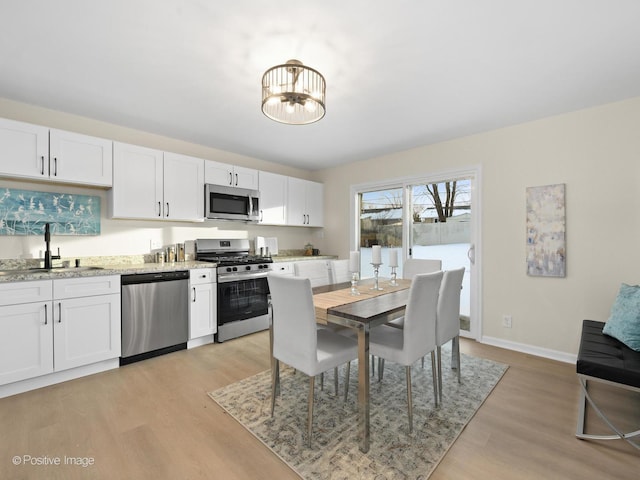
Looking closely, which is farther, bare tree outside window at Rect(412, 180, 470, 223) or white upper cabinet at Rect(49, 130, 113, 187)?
bare tree outside window at Rect(412, 180, 470, 223)

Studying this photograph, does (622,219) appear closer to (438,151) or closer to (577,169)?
(577,169)

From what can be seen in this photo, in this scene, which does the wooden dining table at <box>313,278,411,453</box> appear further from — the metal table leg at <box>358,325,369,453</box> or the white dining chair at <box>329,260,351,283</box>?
the white dining chair at <box>329,260,351,283</box>

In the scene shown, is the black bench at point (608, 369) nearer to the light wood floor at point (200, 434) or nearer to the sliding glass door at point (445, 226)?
the light wood floor at point (200, 434)

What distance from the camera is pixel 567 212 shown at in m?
2.96

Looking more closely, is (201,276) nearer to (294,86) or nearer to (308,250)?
(308,250)

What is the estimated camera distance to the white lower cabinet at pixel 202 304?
3287mm

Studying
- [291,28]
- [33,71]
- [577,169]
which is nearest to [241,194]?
[33,71]

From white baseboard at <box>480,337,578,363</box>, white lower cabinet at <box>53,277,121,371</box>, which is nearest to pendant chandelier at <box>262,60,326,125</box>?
white lower cabinet at <box>53,277,121,371</box>

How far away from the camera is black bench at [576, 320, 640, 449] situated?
1.68 metres

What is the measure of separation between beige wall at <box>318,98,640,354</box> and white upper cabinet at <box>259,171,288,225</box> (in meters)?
2.25

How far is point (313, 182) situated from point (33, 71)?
138 inches

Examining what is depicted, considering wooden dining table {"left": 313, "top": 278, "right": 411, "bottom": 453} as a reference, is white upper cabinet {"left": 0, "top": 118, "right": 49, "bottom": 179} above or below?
above

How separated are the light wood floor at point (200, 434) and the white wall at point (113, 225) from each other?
4.28 ft

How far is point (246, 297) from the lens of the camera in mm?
3744
